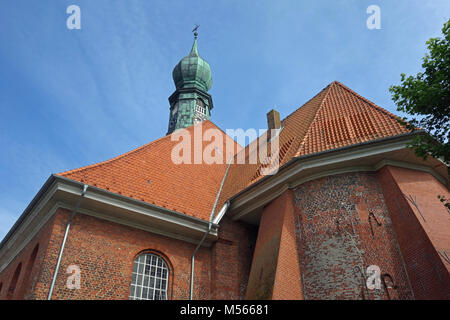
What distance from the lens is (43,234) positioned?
9.41 meters

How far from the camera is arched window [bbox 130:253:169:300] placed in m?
9.43

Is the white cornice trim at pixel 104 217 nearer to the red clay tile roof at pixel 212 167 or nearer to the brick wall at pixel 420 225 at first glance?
the red clay tile roof at pixel 212 167

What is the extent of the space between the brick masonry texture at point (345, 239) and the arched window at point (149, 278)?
13.0 ft

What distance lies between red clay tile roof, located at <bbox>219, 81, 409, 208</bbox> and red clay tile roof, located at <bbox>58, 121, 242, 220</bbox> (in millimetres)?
809

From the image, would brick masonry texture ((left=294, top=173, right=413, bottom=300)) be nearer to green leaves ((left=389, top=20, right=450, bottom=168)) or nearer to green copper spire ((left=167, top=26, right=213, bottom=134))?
green leaves ((left=389, top=20, right=450, bottom=168))

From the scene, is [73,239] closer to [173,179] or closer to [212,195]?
[173,179]

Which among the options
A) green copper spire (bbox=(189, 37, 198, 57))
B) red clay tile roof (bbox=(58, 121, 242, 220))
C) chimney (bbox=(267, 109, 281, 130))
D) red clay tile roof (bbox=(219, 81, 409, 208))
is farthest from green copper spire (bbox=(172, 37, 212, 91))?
red clay tile roof (bbox=(219, 81, 409, 208))

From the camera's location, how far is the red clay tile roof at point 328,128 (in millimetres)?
9588

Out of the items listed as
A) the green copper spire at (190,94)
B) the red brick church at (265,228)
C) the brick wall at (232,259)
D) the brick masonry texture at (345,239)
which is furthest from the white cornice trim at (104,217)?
the green copper spire at (190,94)

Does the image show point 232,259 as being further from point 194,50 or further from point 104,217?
point 194,50

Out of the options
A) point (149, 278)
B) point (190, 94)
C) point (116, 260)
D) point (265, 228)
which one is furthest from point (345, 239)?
point (190, 94)
